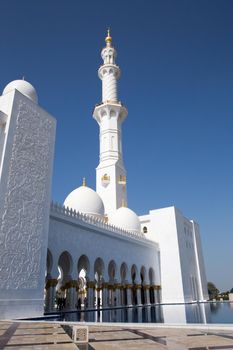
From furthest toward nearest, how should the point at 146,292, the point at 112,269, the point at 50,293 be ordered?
1. the point at 146,292
2. the point at 112,269
3. the point at 50,293

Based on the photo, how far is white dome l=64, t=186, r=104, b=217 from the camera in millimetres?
16844

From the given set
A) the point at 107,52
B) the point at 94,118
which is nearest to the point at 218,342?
the point at 94,118

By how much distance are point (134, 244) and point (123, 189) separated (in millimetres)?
5551

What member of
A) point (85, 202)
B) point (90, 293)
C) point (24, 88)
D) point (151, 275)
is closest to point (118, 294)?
point (90, 293)

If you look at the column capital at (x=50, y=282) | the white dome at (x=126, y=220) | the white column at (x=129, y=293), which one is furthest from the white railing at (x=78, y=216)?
the white column at (x=129, y=293)

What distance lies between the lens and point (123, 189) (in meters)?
22.3

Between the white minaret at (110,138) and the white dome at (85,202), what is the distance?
12.1 feet

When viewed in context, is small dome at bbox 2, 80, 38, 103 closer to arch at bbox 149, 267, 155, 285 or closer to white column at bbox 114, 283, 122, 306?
white column at bbox 114, 283, 122, 306

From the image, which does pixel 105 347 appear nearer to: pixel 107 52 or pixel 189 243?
pixel 189 243

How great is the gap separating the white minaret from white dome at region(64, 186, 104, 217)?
369 centimetres

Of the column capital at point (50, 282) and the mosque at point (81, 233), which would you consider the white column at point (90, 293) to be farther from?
the column capital at point (50, 282)

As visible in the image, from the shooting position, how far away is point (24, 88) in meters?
11.4

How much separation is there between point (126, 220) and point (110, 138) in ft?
22.5

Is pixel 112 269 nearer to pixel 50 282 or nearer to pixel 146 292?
pixel 146 292
